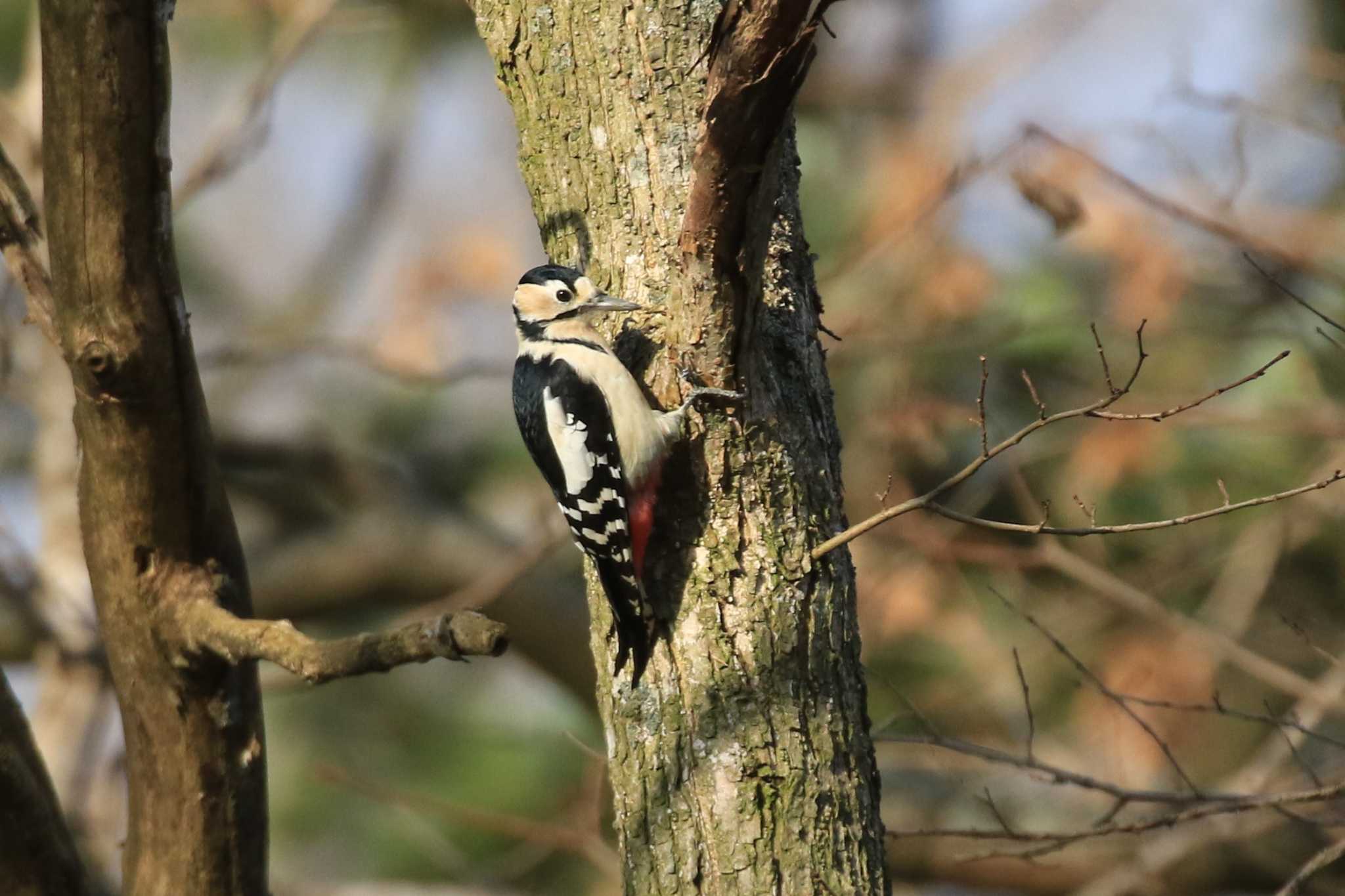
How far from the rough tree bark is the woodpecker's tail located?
4cm

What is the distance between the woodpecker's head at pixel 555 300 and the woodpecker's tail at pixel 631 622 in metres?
0.62

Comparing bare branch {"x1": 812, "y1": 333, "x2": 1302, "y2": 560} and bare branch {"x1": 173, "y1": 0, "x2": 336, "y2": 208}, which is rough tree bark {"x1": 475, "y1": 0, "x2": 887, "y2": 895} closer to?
bare branch {"x1": 812, "y1": 333, "x2": 1302, "y2": 560}

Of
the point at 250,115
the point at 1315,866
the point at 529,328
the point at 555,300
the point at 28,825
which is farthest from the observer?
the point at 250,115

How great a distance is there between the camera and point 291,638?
8.40ft

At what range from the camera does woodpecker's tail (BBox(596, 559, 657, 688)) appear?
281cm

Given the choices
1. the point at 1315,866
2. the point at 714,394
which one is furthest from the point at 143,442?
the point at 1315,866

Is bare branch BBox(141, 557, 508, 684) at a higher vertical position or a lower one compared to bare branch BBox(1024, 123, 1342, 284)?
lower

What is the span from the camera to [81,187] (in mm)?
2568

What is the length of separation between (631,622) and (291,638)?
702mm

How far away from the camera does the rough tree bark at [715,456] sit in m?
2.62

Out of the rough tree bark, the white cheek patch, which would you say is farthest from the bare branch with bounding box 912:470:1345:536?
the white cheek patch

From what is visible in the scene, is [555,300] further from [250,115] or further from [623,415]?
[250,115]

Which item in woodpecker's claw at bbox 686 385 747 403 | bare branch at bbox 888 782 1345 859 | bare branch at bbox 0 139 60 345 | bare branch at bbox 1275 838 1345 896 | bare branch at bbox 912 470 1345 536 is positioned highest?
bare branch at bbox 0 139 60 345

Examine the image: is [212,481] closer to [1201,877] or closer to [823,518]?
[823,518]
